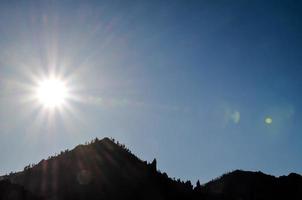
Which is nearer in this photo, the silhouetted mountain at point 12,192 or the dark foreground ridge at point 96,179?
the silhouetted mountain at point 12,192

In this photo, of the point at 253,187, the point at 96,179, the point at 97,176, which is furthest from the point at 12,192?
the point at 253,187

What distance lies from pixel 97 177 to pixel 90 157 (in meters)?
4.81

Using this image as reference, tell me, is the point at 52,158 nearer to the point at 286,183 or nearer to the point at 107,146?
the point at 107,146

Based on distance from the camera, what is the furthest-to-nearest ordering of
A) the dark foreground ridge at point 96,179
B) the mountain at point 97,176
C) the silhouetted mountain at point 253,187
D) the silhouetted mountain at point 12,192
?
the silhouetted mountain at point 253,187 < the mountain at point 97,176 < the dark foreground ridge at point 96,179 < the silhouetted mountain at point 12,192

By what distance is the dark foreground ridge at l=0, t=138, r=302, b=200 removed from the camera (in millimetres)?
57938

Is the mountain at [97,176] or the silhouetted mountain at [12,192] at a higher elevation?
the mountain at [97,176]

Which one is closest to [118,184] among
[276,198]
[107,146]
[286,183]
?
[107,146]

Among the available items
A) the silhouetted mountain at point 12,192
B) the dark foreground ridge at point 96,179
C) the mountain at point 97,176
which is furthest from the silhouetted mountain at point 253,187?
the silhouetted mountain at point 12,192

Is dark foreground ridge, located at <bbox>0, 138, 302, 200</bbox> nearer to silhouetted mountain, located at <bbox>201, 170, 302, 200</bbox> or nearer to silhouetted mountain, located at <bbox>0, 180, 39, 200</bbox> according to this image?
silhouetted mountain, located at <bbox>0, 180, 39, 200</bbox>

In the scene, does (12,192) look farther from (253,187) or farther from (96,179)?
(253,187)

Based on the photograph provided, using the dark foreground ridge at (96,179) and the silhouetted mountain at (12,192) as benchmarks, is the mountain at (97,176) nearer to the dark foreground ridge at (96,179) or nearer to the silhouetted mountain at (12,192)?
the dark foreground ridge at (96,179)

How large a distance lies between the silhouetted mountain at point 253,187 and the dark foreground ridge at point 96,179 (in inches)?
411

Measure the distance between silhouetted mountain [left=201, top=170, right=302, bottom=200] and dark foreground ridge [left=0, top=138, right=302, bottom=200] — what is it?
34.2ft

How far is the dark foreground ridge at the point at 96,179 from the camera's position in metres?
57.9
